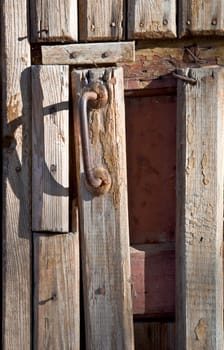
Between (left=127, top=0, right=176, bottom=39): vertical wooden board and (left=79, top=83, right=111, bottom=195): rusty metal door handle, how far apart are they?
0.81 ft

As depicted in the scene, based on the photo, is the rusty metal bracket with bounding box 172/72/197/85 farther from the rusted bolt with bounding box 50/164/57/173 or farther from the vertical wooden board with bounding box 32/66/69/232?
the rusted bolt with bounding box 50/164/57/173

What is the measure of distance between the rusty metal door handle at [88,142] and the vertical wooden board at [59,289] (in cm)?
22

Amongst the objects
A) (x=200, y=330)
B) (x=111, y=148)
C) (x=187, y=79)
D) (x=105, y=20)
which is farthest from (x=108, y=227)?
(x=105, y=20)

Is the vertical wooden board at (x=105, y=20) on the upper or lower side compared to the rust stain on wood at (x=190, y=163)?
upper

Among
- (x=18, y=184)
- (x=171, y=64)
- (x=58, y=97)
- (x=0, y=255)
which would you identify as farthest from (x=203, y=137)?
(x=0, y=255)

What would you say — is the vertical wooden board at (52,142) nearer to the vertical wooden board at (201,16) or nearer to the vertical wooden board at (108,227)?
the vertical wooden board at (108,227)

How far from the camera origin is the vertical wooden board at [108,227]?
2115mm

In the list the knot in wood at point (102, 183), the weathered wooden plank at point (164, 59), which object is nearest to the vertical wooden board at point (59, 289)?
the knot in wood at point (102, 183)

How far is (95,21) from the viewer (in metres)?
2.14

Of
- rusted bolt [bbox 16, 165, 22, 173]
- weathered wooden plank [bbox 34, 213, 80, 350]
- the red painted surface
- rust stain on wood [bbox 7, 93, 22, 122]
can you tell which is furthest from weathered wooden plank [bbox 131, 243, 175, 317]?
rust stain on wood [bbox 7, 93, 22, 122]

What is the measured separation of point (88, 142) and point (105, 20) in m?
0.46

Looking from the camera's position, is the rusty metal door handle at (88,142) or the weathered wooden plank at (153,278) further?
the weathered wooden plank at (153,278)

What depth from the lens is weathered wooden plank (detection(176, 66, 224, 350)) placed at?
210 centimetres

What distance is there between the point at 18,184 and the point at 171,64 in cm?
71
